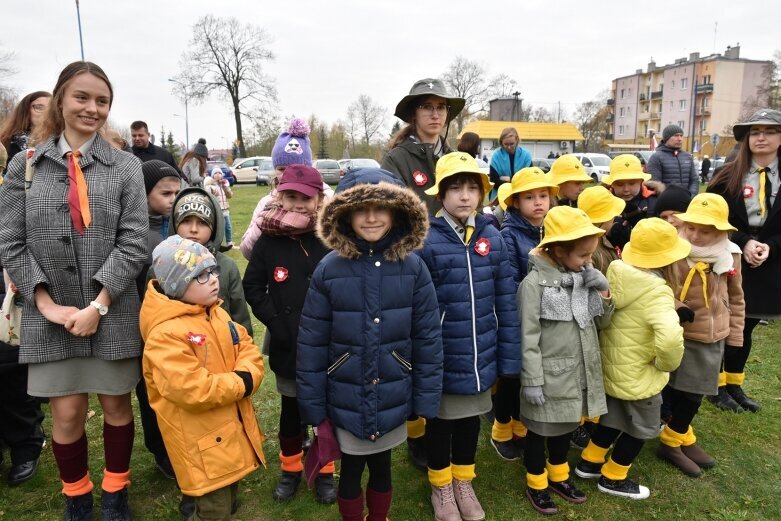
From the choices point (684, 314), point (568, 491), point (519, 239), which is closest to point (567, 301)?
point (519, 239)

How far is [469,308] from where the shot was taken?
8.77 feet

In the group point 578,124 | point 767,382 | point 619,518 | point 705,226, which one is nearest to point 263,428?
point 619,518

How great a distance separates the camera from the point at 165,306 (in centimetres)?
225

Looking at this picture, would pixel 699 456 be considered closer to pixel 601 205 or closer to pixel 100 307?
pixel 601 205

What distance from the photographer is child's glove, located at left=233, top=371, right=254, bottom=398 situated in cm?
235

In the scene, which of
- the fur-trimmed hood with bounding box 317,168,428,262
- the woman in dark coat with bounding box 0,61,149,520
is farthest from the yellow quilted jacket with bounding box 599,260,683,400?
the woman in dark coat with bounding box 0,61,149,520

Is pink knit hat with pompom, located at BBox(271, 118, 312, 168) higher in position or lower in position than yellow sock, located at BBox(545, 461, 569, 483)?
higher

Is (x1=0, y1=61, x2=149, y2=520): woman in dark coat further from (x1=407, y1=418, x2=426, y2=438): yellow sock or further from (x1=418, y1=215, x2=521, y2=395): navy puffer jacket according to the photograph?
(x1=407, y1=418, x2=426, y2=438): yellow sock

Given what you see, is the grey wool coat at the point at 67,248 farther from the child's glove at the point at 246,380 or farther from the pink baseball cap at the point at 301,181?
the pink baseball cap at the point at 301,181

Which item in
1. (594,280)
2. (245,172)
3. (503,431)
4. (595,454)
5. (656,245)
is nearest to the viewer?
(594,280)

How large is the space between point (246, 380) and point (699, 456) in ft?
9.80

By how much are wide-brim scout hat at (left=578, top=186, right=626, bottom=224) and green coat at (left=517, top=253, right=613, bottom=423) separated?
2.65ft

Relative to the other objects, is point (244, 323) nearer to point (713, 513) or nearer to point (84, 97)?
point (84, 97)

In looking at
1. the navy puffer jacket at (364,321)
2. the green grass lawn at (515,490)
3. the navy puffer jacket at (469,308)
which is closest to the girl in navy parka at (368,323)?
the navy puffer jacket at (364,321)
